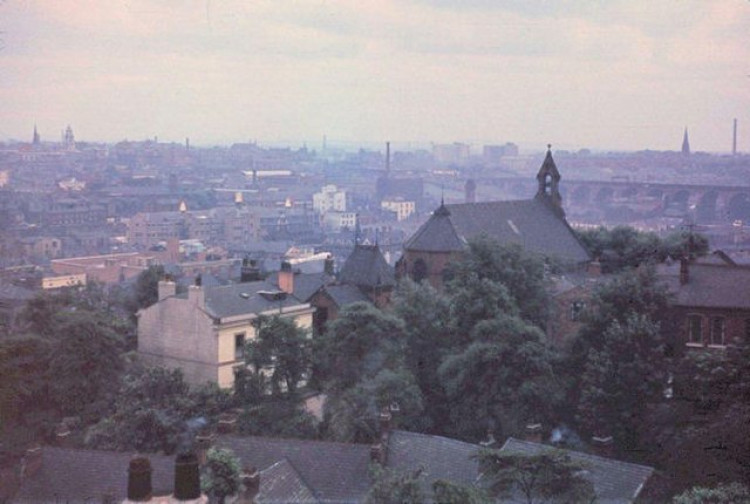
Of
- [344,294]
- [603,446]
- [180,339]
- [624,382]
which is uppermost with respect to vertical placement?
[344,294]

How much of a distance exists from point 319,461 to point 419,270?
24.4 meters

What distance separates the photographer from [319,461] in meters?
21.8

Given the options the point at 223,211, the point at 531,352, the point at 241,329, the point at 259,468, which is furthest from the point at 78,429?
the point at 223,211

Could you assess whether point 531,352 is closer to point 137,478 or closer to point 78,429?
point 78,429

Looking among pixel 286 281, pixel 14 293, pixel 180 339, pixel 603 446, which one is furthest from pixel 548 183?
pixel 603 446

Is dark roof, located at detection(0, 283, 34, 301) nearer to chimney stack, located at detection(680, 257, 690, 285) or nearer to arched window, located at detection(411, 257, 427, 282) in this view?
arched window, located at detection(411, 257, 427, 282)

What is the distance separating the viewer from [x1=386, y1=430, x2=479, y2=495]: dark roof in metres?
21.1

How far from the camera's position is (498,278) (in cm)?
3469

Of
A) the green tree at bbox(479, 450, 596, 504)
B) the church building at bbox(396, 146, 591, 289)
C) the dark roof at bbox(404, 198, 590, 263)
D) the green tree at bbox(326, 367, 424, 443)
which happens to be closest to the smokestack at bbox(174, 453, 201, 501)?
the green tree at bbox(479, 450, 596, 504)

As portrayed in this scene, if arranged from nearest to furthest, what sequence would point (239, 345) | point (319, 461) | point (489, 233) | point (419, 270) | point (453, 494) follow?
point (453, 494), point (319, 461), point (239, 345), point (419, 270), point (489, 233)

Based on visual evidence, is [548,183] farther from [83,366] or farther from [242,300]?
[83,366]

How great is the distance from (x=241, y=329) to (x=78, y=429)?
6668mm

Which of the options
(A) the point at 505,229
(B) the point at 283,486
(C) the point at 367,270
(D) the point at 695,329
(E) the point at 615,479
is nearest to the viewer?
(B) the point at 283,486

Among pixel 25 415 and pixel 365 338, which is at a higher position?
pixel 365 338
